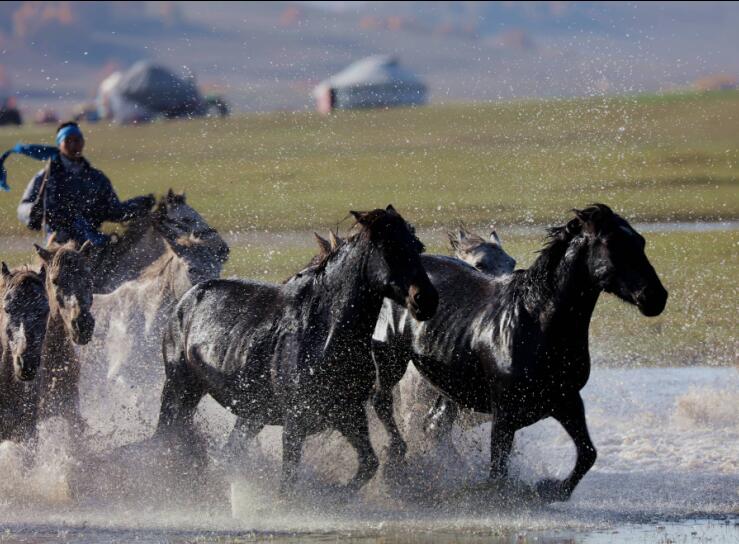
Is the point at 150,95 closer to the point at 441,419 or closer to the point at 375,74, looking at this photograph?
the point at 375,74

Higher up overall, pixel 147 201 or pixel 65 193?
pixel 65 193

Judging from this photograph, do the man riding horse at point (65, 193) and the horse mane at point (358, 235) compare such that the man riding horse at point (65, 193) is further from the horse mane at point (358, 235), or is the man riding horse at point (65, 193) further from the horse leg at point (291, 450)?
the horse leg at point (291, 450)

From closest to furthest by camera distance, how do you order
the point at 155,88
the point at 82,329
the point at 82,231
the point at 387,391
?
the point at 387,391
the point at 82,329
the point at 82,231
the point at 155,88

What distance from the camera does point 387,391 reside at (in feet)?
30.4

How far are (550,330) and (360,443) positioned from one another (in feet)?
3.91

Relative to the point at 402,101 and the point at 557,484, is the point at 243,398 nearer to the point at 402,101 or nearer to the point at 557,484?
the point at 557,484

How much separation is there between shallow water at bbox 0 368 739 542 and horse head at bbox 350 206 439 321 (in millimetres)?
1138

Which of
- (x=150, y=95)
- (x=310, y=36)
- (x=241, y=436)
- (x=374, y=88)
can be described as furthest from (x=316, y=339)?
(x=310, y=36)

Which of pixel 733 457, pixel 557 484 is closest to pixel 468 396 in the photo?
pixel 557 484

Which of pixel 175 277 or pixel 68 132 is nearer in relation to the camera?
pixel 175 277

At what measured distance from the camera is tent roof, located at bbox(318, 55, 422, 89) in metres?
58.7

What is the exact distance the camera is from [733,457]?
997 centimetres

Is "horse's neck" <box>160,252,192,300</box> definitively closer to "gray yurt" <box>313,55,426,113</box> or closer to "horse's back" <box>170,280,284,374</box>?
"horse's back" <box>170,280,284,374</box>

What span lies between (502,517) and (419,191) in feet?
68.8
